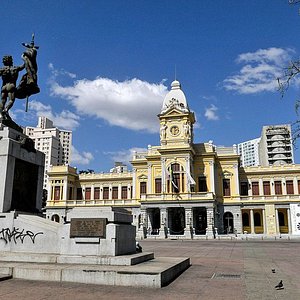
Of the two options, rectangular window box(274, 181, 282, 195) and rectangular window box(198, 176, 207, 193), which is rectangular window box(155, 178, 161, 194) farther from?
rectangular window box(274, 181, 282, 195)

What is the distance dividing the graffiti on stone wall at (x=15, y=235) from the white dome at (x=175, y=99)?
47233mm

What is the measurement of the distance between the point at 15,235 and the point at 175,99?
48.7m

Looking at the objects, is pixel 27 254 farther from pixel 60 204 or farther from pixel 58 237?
pixel 60 204

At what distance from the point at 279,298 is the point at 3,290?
580 centimetres

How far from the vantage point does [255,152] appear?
552 ft

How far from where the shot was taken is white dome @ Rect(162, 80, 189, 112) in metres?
56.7

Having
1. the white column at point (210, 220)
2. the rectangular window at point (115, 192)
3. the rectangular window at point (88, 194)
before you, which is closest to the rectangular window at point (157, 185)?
the white column at point (210, 220)

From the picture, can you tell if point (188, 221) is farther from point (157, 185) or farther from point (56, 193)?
point (56, 193)

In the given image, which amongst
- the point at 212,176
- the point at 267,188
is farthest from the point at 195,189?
the point at 267,188

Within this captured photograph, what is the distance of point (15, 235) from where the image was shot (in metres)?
10.6

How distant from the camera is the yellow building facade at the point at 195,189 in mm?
50531

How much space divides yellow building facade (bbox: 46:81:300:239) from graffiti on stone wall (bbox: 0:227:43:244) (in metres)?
38.2

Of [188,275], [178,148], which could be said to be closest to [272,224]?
[178,148]

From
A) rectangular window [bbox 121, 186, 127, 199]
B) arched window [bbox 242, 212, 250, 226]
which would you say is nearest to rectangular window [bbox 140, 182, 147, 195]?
rectangular window [bbox 121, 186, 127, 199]
